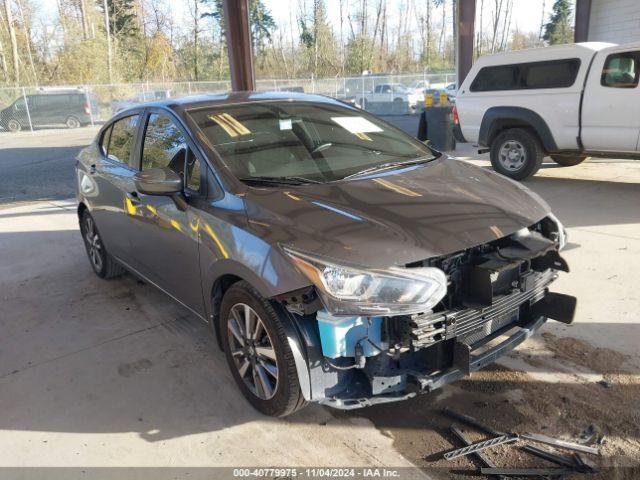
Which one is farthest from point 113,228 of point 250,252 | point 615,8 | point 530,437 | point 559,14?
point 559,14

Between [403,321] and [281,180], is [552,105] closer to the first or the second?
[281,180]

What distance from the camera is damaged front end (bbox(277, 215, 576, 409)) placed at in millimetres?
2404

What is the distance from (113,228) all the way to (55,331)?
940 millimetres

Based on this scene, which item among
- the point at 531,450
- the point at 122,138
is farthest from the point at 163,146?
the point at 531,450

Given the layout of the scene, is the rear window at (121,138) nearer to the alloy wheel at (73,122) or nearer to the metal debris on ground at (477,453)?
the metal debris on ground at (477,453)

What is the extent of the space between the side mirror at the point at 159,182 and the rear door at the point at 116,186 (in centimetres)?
80

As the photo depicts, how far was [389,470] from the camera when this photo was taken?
2.55 m

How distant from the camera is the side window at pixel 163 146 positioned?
3.50m

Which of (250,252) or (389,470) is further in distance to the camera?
(250,252)

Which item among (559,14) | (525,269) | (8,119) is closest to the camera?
(525,269)

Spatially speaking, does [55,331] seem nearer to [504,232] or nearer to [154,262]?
[154,262]

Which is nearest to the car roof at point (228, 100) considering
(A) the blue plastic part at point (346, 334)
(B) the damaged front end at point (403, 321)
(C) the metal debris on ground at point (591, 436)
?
(B) the damaged front end at point (403, 321)

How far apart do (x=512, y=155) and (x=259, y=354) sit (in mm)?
7474

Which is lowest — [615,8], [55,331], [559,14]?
[55,331]
